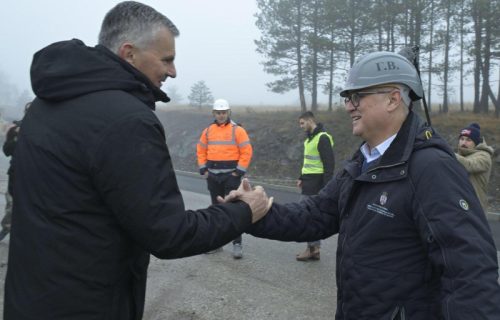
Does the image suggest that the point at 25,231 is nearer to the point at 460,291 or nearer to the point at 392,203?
the point at 392,203

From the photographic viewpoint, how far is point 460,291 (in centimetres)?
171

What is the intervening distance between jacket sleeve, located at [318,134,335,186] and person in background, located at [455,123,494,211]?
171 cm

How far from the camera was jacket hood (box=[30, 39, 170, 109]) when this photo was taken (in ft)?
6.11

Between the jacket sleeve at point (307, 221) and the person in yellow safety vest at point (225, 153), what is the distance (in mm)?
4167

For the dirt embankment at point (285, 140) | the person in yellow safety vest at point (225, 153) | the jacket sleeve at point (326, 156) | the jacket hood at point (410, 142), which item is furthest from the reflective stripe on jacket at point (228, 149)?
the dirt embankment at point (285, 140)

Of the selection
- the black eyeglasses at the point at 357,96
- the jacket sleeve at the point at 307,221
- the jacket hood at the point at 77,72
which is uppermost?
the jacket hood at the point at 77,72

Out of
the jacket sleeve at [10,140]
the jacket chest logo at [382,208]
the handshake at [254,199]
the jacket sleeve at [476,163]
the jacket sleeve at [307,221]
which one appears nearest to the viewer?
the jacket chest logo at [382,208]

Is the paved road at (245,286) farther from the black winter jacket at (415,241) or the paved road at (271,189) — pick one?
the paved road at (271,189)

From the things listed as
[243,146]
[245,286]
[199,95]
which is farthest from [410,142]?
[199,95]

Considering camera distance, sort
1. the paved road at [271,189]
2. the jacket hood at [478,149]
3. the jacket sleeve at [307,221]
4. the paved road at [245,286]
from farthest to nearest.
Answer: the paved road at [271,189]
the jacket hood at [478,149]
the paved road at [245,286]
the jacket sleeve at [307,221]

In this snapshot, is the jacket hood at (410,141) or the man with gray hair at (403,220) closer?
the man with gray hair at (403,220)

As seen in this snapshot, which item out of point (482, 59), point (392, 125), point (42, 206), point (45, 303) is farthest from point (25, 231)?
point (482, 59)

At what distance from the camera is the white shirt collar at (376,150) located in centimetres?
223

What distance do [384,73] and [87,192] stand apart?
4.67 ft
